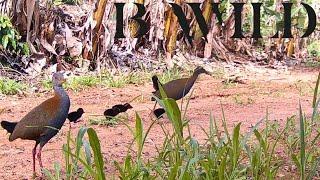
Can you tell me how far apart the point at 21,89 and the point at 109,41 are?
126cm

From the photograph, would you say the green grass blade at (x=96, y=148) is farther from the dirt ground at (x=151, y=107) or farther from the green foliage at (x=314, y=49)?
the green foliage at (x=314, y=49)

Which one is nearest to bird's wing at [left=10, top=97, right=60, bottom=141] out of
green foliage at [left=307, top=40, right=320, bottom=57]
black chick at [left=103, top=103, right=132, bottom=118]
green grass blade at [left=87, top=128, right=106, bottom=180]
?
green grass blade at [left=87, top=128, right=106, bottom=180]

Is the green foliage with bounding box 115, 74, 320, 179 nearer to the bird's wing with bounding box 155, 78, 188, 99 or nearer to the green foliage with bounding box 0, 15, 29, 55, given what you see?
the bird's wing with bounding box 155, 78, 188, 99

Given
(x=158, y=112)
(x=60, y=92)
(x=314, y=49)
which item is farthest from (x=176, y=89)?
(x=314, y=49)

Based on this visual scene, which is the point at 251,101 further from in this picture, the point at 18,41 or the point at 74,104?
the point at 18,41

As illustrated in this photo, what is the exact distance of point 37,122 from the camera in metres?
2.02

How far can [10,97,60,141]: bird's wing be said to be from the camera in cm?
201

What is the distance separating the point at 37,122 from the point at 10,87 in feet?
8.43

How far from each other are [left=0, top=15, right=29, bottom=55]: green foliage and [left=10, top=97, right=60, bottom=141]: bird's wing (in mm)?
3012

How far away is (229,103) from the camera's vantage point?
161 inches

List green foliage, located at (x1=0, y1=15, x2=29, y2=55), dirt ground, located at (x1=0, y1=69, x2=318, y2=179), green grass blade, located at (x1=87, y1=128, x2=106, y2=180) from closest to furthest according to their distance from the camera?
green grass blade, located at (x1=87, y1=128, x2=106, y2=180) → dirt ground, located at (x1=0, y1=69, x2=318, y2=179) → green foliage, located at (x1=0, y1=15, x2=29, y2=55)

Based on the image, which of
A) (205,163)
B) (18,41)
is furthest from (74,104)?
(205,163)

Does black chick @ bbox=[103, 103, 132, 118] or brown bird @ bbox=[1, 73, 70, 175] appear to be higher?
brown bird @ bbox=[1, 73, 70, 175]

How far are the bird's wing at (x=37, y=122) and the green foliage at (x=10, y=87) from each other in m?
2.47
